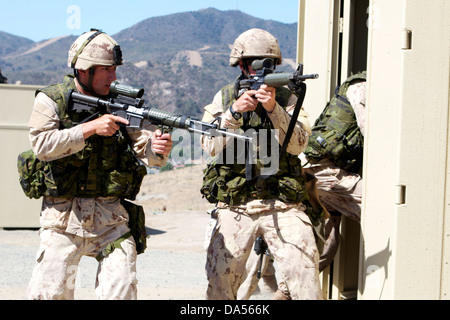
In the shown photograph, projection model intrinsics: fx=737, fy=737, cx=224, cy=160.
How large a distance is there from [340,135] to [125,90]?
6.05ft

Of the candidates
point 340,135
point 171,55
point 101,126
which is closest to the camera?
Result: point 101,126

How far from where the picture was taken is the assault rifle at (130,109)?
4.18 m

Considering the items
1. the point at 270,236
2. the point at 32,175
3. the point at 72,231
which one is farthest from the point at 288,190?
the point at 32,175

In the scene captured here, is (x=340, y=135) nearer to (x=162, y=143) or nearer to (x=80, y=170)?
(x=162, y=143)

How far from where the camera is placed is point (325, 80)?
6039 millimetres

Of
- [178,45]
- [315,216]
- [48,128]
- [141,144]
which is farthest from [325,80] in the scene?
[178,45]

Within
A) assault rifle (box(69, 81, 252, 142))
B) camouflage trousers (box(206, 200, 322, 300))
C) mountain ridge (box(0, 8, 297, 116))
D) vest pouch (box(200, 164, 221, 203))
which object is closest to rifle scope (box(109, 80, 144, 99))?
assault rifle (box(69, 81, 252, 142))

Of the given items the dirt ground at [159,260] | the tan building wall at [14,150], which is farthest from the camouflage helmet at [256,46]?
the tan building wall at [14,150]

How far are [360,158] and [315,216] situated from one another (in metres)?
0.88

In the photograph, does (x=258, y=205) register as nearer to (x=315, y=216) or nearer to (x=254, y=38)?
(x=315, y=216)

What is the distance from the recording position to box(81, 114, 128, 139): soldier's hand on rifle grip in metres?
4.20

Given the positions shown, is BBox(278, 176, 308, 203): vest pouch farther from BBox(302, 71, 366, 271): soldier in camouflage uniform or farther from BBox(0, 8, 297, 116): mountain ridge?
BBox(0, 8, 297, 116): mountain ridge

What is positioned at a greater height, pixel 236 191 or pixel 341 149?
pixel 341 149

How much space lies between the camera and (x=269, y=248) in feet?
15.2
